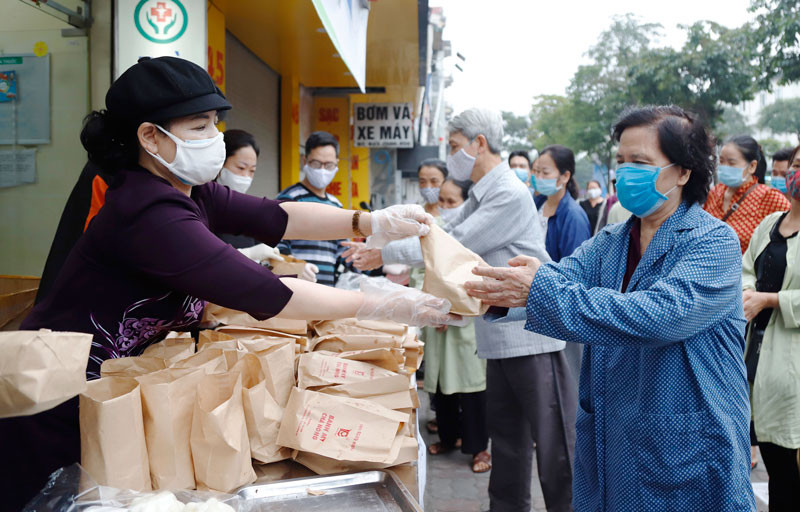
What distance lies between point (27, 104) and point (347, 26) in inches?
87.9

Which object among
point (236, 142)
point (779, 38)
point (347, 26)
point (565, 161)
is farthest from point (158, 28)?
point (779, 38)

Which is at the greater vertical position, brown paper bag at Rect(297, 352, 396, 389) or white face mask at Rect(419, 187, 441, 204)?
white face mask at Rect(419, 187, 441, 204)

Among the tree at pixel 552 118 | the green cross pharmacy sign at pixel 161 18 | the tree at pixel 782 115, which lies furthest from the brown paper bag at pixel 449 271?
the tree at pixel 782 115

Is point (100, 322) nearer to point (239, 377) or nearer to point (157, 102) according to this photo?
point (239, 377)

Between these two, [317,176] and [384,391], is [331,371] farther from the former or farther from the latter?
[317,176]

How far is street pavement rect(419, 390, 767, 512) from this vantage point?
408 cm

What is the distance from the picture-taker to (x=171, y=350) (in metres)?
1.91

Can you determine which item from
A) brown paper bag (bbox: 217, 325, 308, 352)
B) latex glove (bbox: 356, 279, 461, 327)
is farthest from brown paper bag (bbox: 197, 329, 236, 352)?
latex glove (bbox: 356, 279, 461, 327)

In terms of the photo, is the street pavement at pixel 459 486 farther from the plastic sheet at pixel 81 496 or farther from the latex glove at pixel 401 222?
the plastic sheet at pixel 81 496

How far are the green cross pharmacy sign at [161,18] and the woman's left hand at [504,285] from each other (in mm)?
2427

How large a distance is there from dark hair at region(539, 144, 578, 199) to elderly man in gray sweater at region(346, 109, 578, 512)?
2.10 metres

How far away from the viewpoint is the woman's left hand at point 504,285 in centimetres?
200

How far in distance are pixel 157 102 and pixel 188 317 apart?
666 millimetres

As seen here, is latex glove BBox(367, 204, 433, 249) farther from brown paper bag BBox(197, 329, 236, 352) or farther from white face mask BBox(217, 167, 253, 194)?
white face mask BBox(217, 167, 253, 194)
